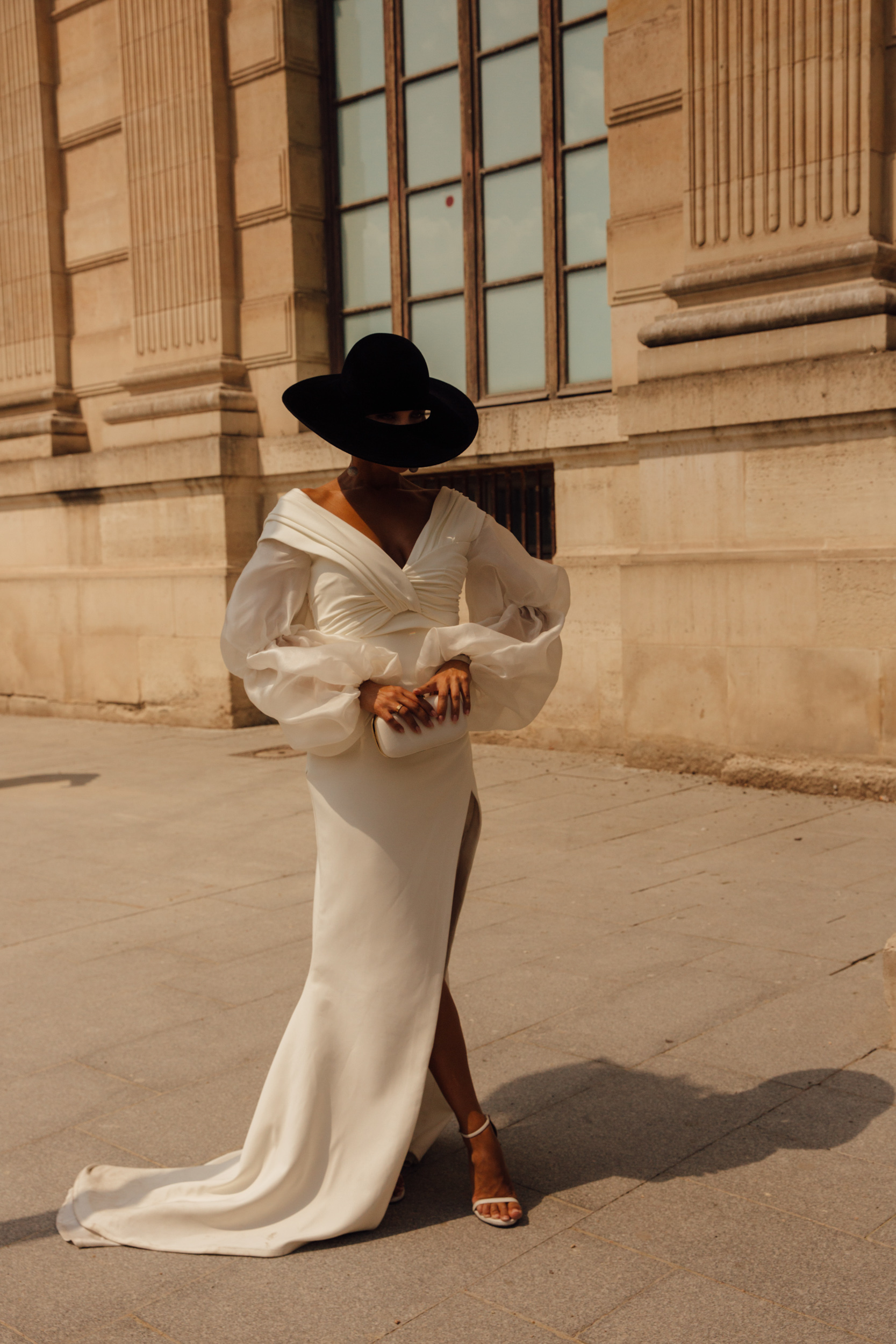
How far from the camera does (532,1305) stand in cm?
275

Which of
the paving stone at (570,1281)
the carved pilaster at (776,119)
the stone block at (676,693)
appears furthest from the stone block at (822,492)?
the paving stone at (570,1281)

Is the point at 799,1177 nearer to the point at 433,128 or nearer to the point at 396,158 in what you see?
the point at 433,128

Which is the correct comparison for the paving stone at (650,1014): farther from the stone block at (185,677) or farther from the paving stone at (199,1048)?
the stone block at (185,677)

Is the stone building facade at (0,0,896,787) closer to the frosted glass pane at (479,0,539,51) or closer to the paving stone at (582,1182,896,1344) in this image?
the frosted glass pane at (479,0,539,51)

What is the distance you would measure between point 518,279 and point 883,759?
16.8 ft

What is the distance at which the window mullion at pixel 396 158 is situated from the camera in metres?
11.2

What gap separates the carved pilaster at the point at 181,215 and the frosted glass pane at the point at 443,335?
68.4 inches

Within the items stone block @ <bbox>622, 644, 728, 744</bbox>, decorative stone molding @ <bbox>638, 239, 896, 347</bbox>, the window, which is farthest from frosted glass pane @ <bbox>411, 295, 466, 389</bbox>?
stone block @ <bbox>622, 644, 728, 744</bbox>

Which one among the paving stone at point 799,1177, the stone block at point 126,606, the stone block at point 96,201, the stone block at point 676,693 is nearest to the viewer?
the paving stone at point 799,1177

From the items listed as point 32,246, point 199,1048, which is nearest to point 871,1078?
point 199,1048

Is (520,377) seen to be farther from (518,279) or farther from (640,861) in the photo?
(640,861)

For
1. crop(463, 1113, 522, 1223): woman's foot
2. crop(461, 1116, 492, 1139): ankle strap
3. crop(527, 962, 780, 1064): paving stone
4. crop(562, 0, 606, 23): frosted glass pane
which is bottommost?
crop(527, 962, 780, 1064): paving stone

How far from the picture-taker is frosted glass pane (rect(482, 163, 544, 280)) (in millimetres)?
10469

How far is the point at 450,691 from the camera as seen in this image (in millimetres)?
3184
